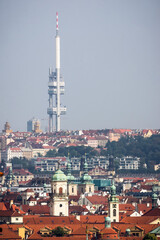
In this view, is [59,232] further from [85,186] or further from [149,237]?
[85,186]

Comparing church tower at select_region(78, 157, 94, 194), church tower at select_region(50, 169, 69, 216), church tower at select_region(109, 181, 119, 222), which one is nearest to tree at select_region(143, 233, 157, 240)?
church tower at select_region(109, 181, 119, 222)

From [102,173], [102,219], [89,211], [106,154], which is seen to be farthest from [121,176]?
[102,219]

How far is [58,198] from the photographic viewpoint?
80312mm

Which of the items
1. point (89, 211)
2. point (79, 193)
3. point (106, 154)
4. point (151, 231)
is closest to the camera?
point (151, 231)

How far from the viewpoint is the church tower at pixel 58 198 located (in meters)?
80.1

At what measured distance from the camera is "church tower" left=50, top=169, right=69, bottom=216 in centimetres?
8012

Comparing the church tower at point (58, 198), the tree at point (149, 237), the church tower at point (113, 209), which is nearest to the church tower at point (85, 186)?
the church tower at point (58, 198)

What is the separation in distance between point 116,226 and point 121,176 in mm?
91926

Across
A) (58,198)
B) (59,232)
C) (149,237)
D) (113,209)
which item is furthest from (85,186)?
(149,237)

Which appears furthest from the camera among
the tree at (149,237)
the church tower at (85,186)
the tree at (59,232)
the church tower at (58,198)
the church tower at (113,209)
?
the church tower at (85,186)

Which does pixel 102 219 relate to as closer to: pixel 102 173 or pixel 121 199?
pixel 121 199

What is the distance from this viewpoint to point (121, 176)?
162125mm

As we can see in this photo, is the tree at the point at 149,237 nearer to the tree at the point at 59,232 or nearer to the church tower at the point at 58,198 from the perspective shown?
the tree at the point at 59,232

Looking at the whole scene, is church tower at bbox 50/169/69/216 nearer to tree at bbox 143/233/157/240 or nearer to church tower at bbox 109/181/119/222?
church tower at bbox 109/181/119/222
